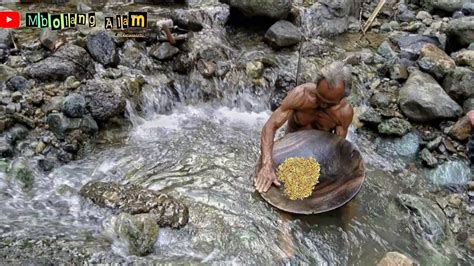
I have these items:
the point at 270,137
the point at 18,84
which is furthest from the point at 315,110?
the point at 18,84

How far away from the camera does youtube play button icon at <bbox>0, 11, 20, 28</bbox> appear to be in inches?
230

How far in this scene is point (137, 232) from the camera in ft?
10.8

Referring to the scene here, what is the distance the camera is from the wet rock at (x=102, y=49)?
5453mm

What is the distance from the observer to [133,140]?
490 cm

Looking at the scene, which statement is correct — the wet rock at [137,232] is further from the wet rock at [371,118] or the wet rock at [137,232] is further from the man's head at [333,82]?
the wet rock at [371,118]

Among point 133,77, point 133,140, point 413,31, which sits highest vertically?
point 413,31

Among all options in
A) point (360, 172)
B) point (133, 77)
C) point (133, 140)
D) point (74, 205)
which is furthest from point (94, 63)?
point (360, 172)

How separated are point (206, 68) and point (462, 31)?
369 cm

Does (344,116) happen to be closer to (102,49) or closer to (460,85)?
(460,85)

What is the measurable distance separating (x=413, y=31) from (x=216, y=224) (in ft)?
17.3

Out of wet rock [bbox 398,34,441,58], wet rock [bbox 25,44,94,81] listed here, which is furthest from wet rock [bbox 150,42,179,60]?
wet rock [bbox 398,34,441,58]

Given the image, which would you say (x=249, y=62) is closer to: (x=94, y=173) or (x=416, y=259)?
(x=94, y=173)

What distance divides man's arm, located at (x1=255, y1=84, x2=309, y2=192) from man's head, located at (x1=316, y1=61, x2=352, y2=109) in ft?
0.61

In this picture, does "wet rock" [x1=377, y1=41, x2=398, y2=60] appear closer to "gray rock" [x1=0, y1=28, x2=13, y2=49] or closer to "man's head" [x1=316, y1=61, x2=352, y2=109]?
"man's head" [x1=316, y1=61, x2=352, y2=109]
